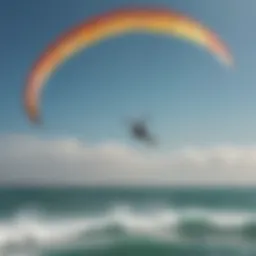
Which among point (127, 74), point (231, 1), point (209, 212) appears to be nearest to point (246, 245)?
point (209, 212)

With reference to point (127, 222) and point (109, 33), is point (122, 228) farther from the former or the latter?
point (109, 33)

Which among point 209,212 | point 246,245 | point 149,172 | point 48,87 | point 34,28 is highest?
point 34,28

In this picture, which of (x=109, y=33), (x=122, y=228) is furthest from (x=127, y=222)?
(x=109, y=33)

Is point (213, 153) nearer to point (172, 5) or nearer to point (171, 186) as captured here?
point (171, 186)

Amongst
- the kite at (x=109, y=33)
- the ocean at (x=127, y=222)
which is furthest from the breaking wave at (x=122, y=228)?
the kite at (x=109, y=33)

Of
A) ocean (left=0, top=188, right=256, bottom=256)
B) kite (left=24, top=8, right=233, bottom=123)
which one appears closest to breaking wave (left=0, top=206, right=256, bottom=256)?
ocean (left=0, top=188, right=256, bottom=256)

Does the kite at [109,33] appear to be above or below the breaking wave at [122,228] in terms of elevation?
above

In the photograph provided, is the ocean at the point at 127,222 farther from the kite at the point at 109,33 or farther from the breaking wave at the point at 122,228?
the kite at the point at 109,33
